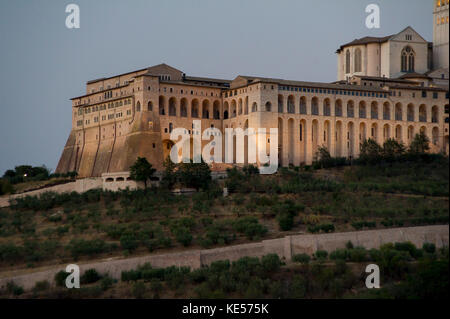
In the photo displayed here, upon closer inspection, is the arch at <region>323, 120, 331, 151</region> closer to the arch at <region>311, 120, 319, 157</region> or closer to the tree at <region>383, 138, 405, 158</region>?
the arch at <region>311, 120, 319, 157</region>

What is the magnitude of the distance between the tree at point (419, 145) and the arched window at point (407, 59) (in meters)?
11.6

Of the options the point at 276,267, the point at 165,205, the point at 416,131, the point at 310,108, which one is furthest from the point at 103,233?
the point at 416,131

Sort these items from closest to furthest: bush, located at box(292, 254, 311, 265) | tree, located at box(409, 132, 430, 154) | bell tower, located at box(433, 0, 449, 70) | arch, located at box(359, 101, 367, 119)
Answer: bush, located at box(292, 254, 311, 265) → tree, located at box(409, 132, 430, 154) → arch, located at box(359, 101, 367, 119) → bell tower, located at box(433, 0, 449, 70)

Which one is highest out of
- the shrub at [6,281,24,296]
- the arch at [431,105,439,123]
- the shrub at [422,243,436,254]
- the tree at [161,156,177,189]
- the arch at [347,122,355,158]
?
the arch at [431,105,439,123]

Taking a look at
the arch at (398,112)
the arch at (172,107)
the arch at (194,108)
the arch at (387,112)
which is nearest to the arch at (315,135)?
the arch at (387,112)

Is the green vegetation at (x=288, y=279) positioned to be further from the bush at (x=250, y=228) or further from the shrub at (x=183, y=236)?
the bush at (x=250, y=228)

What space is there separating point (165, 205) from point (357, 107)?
76.6ft

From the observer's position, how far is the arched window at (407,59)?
8294 cm

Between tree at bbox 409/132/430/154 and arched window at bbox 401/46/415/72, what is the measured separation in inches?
457

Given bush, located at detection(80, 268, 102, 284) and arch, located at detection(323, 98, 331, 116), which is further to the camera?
arch, located at detection(323, 98, 331, 116)

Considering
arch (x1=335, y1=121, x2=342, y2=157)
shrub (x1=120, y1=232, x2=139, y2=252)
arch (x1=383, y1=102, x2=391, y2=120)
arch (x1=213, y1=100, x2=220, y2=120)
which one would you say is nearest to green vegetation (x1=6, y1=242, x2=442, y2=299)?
shrub (x1=120, y1=232, x2=139, y2=252)

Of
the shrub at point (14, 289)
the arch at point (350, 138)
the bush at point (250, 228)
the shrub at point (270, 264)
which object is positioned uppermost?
the arch at point (350, 138)

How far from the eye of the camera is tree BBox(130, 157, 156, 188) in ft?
212

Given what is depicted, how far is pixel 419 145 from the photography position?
2837 inches
